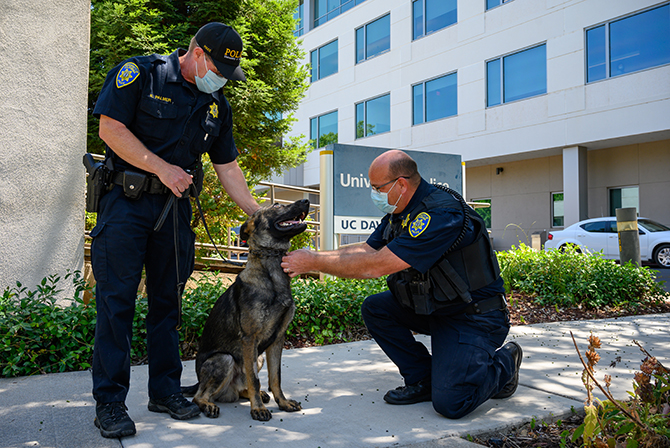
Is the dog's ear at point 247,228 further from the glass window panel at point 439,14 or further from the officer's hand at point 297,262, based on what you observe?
the glass window panel at point 439,14

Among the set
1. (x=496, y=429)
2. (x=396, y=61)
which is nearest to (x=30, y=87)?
(x=496, y=429)

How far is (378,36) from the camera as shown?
2214 cm

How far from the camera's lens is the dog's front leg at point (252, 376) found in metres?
2.81

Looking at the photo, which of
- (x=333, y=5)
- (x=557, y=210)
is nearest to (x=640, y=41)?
(x=557, y=210)

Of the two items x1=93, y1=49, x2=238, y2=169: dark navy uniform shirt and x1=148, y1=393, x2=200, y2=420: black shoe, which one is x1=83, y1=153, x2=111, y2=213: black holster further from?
x1=148, y1=393, x2=200, y2=420: black shoe

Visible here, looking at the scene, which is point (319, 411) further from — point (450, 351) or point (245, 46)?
point (245, 46)

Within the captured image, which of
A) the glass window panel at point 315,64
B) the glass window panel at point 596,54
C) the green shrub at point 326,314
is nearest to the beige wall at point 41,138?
the green shrub at point 326,314

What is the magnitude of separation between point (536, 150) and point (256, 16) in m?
10.5

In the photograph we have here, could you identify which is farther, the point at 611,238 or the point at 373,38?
the point at 373,38

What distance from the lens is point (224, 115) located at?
3174mm

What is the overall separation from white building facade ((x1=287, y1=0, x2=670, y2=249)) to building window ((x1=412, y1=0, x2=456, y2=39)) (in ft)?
0.15

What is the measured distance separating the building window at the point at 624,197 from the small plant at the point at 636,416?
54.9 feet

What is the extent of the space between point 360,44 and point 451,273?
856 inches

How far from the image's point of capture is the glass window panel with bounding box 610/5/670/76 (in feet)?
46.5
